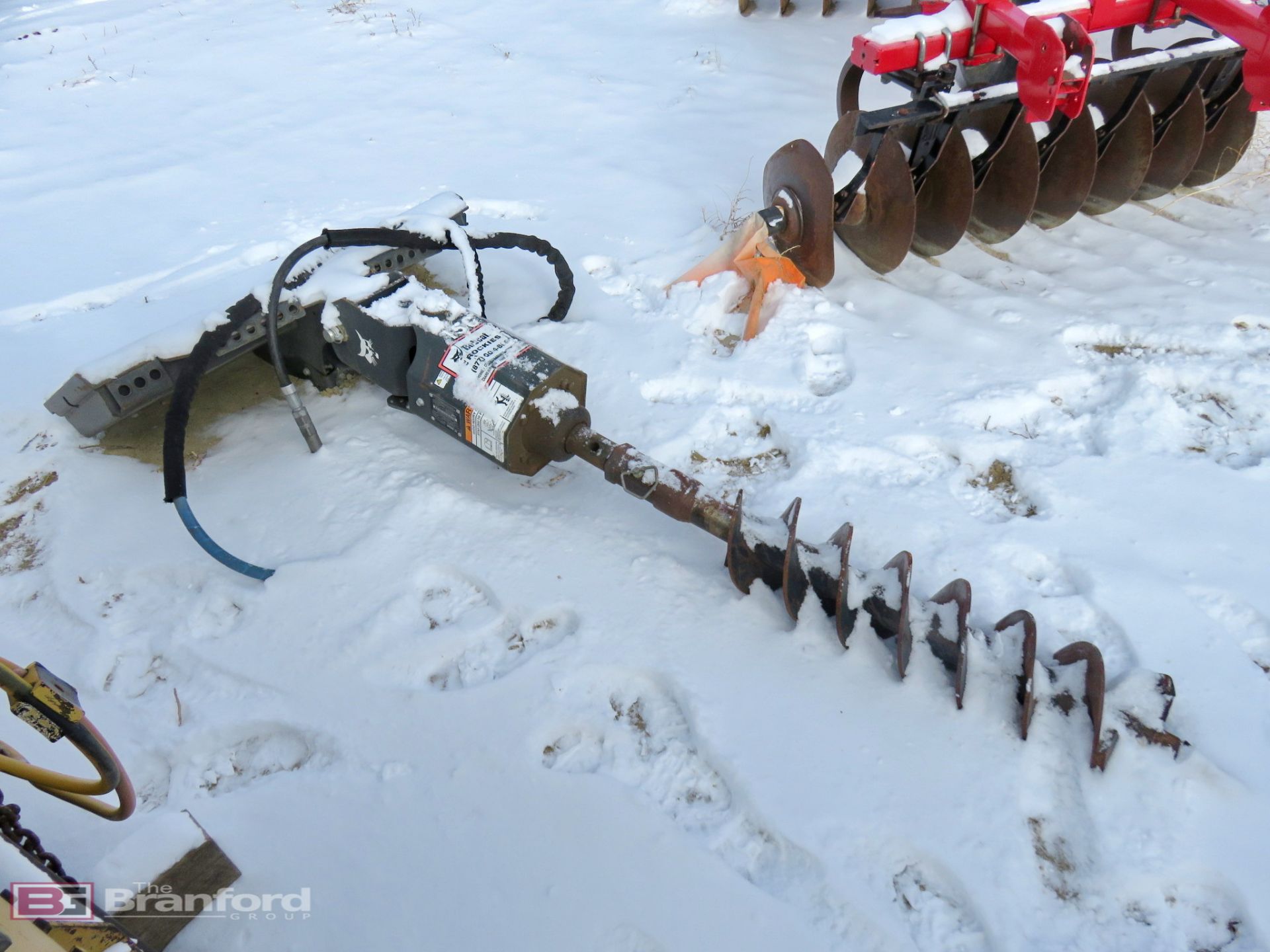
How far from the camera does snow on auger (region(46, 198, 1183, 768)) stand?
1.51 meters

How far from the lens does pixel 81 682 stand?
5.49 ft

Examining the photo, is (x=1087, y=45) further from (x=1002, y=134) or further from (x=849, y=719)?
(x=849, y=719)

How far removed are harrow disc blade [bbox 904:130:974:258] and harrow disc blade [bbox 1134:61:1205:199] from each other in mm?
818

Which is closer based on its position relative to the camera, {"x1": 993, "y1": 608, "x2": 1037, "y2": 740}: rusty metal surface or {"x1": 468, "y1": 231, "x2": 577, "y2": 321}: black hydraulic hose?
{"x1": 993, "y1": 608, "x2": 1037, "y2": 740}: rusty metal surface

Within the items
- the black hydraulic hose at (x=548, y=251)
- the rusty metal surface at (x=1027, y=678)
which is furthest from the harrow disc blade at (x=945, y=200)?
the rusty metal surface at (x=1027, y=678)

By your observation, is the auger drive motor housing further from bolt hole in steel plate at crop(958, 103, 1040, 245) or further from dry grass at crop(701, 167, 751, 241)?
bolt hole in steel plate at crop(958, 103, 1040, 245)

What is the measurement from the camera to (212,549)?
1759 mm

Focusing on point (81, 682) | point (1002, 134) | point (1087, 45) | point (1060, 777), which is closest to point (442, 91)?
point (1002, 134)

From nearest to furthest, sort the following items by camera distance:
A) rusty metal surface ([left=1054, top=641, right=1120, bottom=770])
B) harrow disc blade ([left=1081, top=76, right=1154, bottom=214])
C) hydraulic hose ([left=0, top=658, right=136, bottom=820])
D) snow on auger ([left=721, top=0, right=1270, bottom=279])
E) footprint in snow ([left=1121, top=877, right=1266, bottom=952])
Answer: hydraulic hose ([left=0, top=658, right=136, bottom=820]) < footprint in snow ([left=1121, top=877, right=1266, bottom=952]) < rusty metal surface ([left=1054, top=641, right=1120, bottom=770]) < snow on auger ([left=721, top=0, right=1270, bottom=279]) < harrow disc blade ([left=1081, top=76, right=1154, bottom=214])

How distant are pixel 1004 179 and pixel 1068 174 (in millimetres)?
248

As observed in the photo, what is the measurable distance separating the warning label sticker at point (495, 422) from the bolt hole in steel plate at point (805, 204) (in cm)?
119

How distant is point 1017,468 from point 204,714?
1920 mm

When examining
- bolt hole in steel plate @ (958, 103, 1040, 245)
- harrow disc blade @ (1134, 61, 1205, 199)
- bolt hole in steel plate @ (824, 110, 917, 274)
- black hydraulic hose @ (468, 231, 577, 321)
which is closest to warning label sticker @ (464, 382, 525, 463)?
black hydraulic hose @ (468, 231, 577, 321)

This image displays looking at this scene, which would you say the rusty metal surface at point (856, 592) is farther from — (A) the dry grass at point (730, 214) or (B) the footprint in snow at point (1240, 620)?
(A) the dry grass at point (730, 214)
